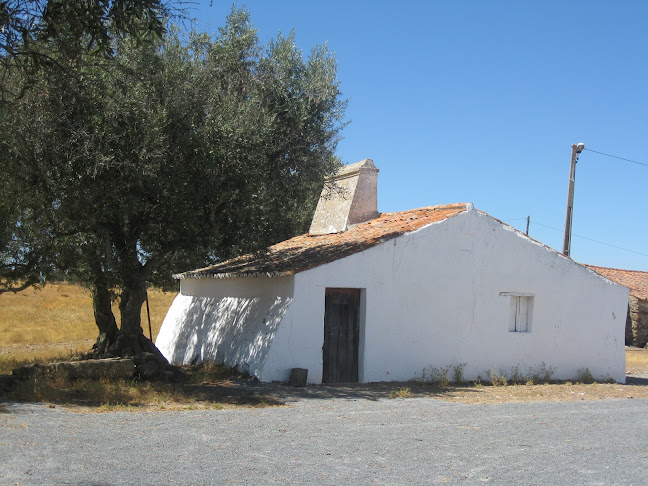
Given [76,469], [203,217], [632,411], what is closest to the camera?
[76,469]

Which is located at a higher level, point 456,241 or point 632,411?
point 456,241

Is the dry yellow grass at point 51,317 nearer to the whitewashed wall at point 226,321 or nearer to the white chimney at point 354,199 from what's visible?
the whitewashed wall at point 226,321

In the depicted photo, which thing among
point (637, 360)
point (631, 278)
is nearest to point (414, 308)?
point (637, 360)

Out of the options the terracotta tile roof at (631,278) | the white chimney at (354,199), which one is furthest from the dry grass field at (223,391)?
the terracotta tile roof at (631,278)

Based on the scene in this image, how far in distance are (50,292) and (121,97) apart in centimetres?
4203

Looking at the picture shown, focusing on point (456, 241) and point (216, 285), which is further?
point (216, 285)

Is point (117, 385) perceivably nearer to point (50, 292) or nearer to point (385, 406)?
point (385, 406)

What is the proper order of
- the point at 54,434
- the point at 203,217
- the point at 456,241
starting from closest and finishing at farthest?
the point at 54,434, the point at 203,217, the point at 456,241

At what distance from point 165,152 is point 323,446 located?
6.68m

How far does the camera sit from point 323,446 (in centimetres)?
804

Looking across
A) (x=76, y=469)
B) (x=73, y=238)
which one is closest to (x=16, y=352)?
(x=73, y=238)

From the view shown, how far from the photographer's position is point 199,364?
17562 mm

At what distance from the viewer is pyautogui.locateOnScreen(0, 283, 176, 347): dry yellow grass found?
27.1 meters

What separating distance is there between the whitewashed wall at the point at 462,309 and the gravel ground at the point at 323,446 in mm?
3381
